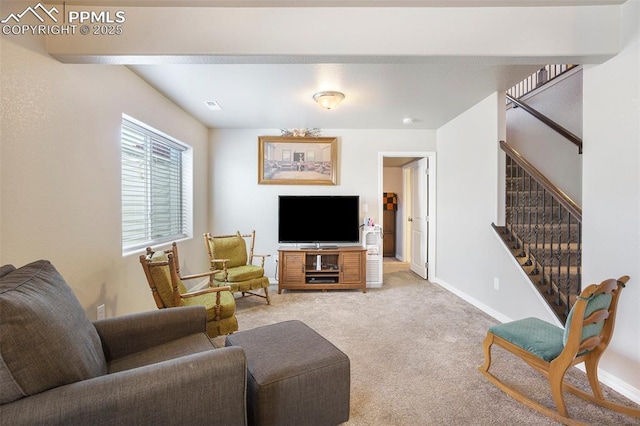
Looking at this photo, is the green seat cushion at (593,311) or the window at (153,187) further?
the window at (153,187)

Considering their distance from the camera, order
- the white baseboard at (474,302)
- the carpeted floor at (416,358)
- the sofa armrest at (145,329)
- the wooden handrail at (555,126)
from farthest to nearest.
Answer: the wooden handrail at (555,126) → the white baseboard at (474,302) → the carpeted floor at (416,358) → the sofa armrest at (145,329)

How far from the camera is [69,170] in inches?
75.8

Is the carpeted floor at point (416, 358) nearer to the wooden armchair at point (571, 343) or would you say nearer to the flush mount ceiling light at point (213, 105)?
the wooden armchair at point (571, 343)

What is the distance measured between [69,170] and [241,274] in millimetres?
1965

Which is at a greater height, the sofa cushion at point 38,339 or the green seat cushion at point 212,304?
the sofa cushion at point 38,339

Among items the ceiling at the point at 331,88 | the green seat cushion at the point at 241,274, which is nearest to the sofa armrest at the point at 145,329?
the green seat cushion at the point at 241,274

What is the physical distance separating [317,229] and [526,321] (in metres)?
2.76

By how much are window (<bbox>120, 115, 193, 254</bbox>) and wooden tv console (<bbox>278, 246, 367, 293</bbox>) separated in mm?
1438

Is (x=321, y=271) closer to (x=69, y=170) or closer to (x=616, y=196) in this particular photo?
(x=69, y=170)

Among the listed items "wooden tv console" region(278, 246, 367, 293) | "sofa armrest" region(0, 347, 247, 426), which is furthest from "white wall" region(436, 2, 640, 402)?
"sofa armrest" region(0, 347, 247, 426)

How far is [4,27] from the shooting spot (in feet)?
5.01

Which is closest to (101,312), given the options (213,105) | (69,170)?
(69,170)

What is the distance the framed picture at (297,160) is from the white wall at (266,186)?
0.10 metres

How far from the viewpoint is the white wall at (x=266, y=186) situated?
449 cm
